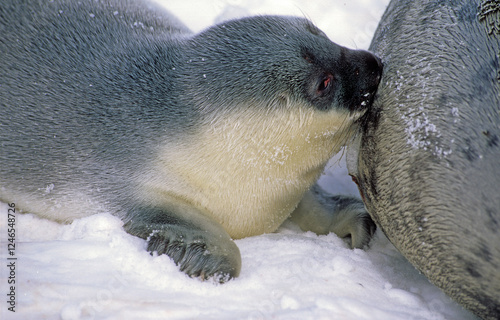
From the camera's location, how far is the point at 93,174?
2.40 m

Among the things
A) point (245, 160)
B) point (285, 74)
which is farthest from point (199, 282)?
point (285, 74)

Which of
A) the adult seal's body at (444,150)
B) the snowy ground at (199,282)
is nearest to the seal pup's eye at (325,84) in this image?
the adult seal's body at (444,150)

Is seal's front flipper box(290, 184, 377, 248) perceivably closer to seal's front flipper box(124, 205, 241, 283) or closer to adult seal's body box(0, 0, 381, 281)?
adult seal's body box(0, 0, 381, 281)

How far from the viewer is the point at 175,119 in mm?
2379

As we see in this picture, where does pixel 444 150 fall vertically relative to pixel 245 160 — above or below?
above

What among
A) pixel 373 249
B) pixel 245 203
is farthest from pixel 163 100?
pixel 373 249

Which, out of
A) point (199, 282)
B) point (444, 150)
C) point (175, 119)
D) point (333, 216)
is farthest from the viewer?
point (333, 216)

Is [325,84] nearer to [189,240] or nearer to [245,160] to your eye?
[245,160]

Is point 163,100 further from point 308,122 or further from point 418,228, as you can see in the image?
point 418,228

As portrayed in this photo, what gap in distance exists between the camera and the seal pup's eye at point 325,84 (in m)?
2.27

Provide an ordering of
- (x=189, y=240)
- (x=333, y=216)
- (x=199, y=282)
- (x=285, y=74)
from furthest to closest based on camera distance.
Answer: (x=333, y=216)
(x=285, y=74)
(x=189, y=240)
(x=199, y=282)

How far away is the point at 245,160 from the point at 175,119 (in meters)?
0.37

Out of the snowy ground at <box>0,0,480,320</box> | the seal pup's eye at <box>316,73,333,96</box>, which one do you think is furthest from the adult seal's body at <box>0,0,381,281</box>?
the snowy ground at <box>0,0,480,320</box>

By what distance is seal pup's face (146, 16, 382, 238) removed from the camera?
2273 mm
